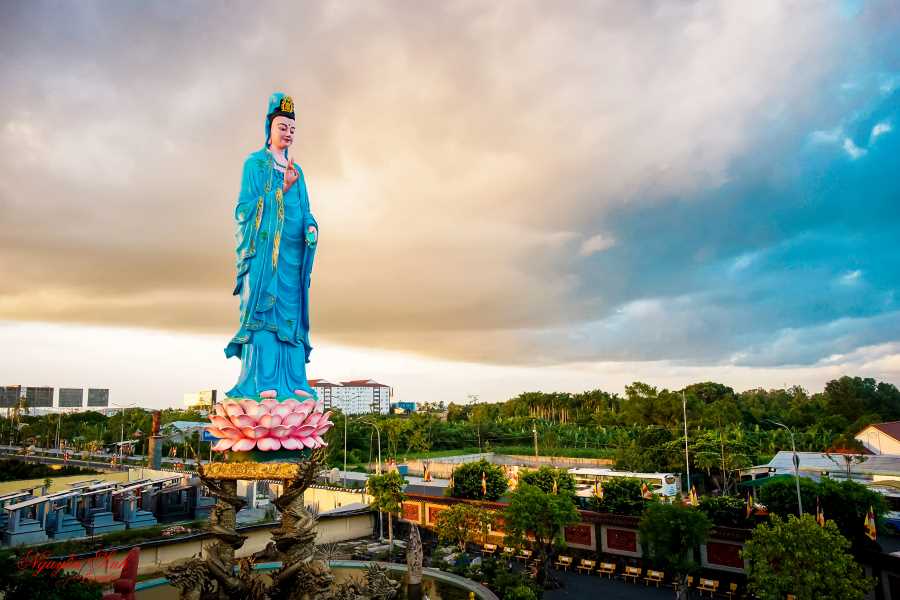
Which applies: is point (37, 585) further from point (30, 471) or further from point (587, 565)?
point (30, 471)

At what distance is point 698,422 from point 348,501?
4137cm

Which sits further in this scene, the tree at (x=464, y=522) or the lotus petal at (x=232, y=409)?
the tree at (x=464, y=522)

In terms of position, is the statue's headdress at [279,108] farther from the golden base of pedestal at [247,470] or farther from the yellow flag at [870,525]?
the yellow flag at [870,525]

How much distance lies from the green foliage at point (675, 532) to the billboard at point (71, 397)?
131m

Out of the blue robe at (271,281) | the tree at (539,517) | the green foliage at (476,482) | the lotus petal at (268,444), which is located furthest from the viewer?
the green foliage at (476,482)

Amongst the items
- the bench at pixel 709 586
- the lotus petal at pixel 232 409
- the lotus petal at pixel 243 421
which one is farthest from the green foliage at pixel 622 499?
the lotus petal at pixel 232 409

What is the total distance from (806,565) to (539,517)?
9020 mm

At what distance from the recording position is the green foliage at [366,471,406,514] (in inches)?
1051

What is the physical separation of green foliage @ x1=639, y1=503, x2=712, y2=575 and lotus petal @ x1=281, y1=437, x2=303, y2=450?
40.8 feet

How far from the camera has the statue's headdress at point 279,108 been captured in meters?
20.0

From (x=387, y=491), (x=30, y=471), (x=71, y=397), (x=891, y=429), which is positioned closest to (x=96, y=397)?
(x=71, y=397)

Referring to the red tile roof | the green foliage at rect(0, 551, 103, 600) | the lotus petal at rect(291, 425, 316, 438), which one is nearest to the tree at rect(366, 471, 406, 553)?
the lotus petal at rect(291, 425, 316, 438)

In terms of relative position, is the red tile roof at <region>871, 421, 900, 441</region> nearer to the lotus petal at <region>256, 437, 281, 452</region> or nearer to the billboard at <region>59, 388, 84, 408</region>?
the lotus petal at <region>256, 437, 281, 452</region>

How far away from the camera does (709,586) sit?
68.6 feet
